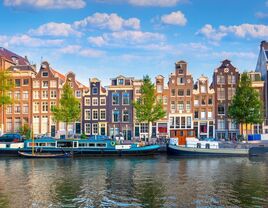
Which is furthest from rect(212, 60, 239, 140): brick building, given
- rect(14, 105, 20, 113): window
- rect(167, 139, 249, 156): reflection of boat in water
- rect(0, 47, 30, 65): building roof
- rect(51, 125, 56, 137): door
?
rect(0, 47, 30, 65): building roof

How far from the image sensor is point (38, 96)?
7281 cm

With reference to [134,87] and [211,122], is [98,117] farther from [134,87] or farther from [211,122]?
[211,122]

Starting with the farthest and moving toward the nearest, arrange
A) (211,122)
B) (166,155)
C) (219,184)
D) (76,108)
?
(211,122), (76,108), (166,155), (219,184)

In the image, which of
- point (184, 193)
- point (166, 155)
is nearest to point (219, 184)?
point (184, 193)

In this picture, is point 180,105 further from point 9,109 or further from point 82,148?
point 9,109

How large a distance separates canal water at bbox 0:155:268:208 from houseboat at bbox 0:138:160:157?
1179cm

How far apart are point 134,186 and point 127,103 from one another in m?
44.2

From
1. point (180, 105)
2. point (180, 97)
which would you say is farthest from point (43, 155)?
point (180, 97)

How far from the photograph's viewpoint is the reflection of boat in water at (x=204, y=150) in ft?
170

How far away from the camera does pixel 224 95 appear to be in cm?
7019

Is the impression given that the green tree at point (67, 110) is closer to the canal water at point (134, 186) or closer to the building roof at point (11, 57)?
the building roof at point (11, 57)

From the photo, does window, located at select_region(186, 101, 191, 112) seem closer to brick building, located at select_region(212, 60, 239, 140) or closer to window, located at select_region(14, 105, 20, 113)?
brick building, located at select_region(212, 60, 239, 140)

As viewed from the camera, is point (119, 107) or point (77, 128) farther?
point (77, 128)

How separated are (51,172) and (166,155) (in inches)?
836
